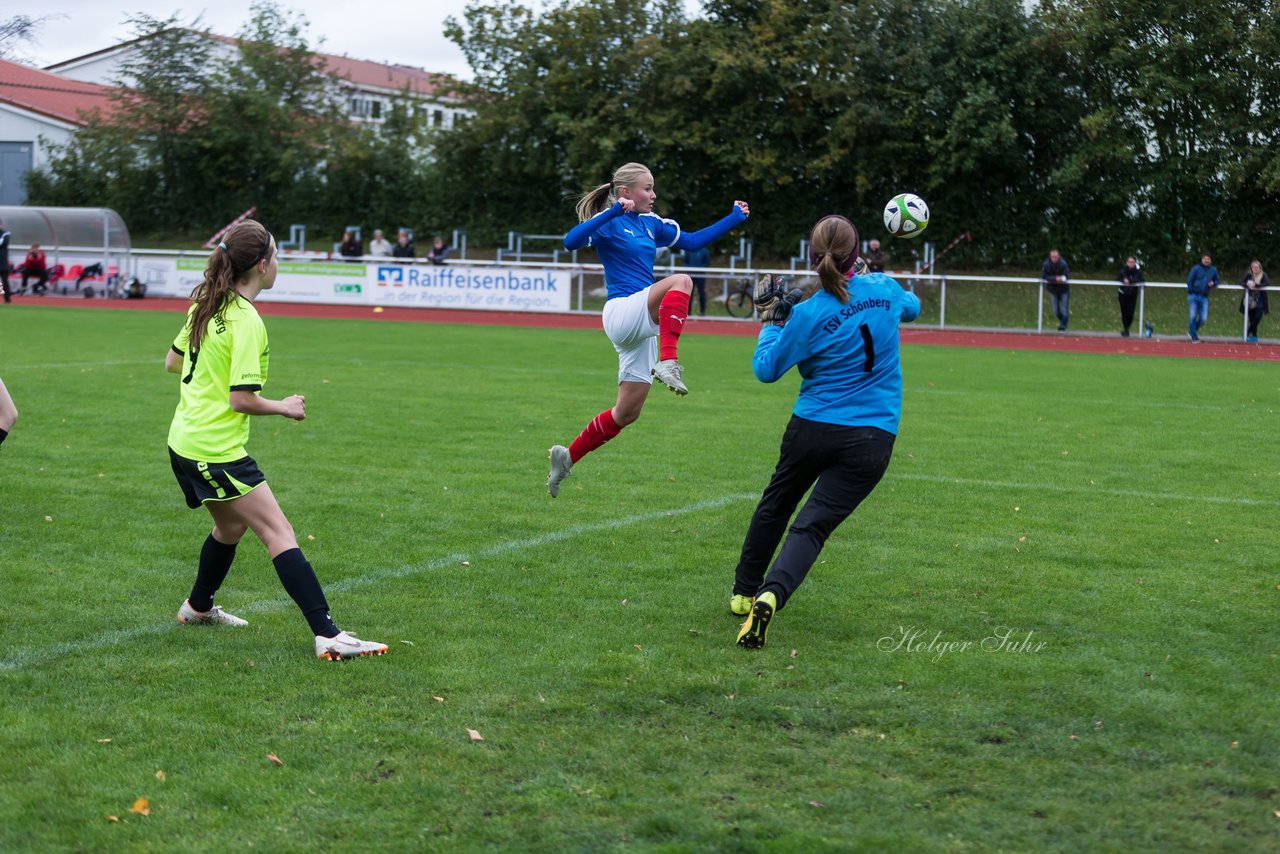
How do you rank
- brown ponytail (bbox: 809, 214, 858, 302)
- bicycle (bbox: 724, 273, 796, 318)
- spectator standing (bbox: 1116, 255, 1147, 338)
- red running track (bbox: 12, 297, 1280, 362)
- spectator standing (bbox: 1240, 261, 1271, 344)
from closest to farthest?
brown ponytail (bbox: 809, 214, 858, 302)
red running track (bbox: 12, 297, 1280, 362)
spectator standing (bbox: 1240, 261, 1271, 344)
spectator standing (bbox: 1116, 255, 1147, 338)
bicycle (bbox: 724, 273, 796, 318)

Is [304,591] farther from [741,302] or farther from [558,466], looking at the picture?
[741,302]

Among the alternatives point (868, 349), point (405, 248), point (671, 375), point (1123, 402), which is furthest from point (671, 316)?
point (405, 248)

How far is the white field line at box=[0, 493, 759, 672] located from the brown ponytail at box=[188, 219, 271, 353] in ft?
4.34

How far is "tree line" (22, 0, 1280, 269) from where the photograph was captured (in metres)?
36.2

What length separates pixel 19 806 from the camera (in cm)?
382

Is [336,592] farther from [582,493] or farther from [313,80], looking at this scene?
[313,80]

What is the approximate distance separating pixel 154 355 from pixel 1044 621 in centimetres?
1592

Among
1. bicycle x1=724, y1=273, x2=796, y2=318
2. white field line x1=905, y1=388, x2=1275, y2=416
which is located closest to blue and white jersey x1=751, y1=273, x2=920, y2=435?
white field line x1=905, y1=388, x2=1275, y2=416

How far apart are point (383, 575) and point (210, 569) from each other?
1221 mm

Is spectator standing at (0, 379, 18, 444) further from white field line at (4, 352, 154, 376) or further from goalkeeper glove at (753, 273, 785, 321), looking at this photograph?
white field line at (4, 352, 154, 376)

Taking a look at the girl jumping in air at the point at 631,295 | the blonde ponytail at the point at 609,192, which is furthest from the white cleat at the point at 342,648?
the blonde ponytail at the point at 609,192

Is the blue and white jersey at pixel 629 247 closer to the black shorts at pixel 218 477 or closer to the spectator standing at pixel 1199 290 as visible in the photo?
the black shorts at pixel 218 477

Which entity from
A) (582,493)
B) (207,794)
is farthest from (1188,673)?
(582,493)

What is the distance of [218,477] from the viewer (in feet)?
16.9
